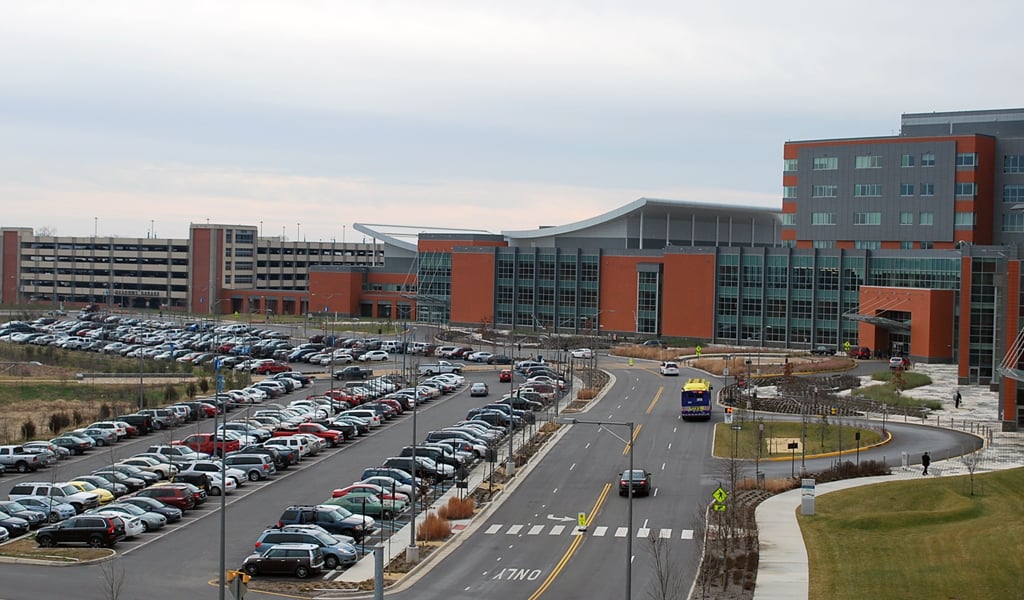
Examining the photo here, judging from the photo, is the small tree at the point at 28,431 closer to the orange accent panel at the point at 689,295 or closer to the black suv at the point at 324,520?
the black suv at the point at 324,520

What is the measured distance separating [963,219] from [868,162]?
11831mm

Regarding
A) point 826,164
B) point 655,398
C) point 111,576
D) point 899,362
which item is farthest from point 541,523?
point 826,164

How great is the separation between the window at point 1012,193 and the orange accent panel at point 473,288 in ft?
206

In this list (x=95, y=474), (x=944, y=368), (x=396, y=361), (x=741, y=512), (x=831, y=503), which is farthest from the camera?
(x=396, y=361)

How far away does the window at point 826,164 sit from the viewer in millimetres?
138875

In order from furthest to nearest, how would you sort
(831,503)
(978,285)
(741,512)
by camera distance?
(978,285) → (831,503) → (741,512)

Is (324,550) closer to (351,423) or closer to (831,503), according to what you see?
(831,503)

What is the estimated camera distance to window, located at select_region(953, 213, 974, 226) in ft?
430

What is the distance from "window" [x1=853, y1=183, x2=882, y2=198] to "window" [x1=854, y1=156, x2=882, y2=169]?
1.95 meters

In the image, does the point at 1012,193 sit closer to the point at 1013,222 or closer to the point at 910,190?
the point at 1013,222

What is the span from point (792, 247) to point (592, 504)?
8734cm

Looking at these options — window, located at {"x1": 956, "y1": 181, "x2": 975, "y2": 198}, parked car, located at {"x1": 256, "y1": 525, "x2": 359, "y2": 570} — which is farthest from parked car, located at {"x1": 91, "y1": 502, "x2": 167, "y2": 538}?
window, located at {"x1": 956, "y1": 181, "x2": 975, "y2": 198}

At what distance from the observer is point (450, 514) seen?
2195 inches

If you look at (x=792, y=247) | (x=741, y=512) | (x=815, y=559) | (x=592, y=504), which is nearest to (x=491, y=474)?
(x=592, y=504)
